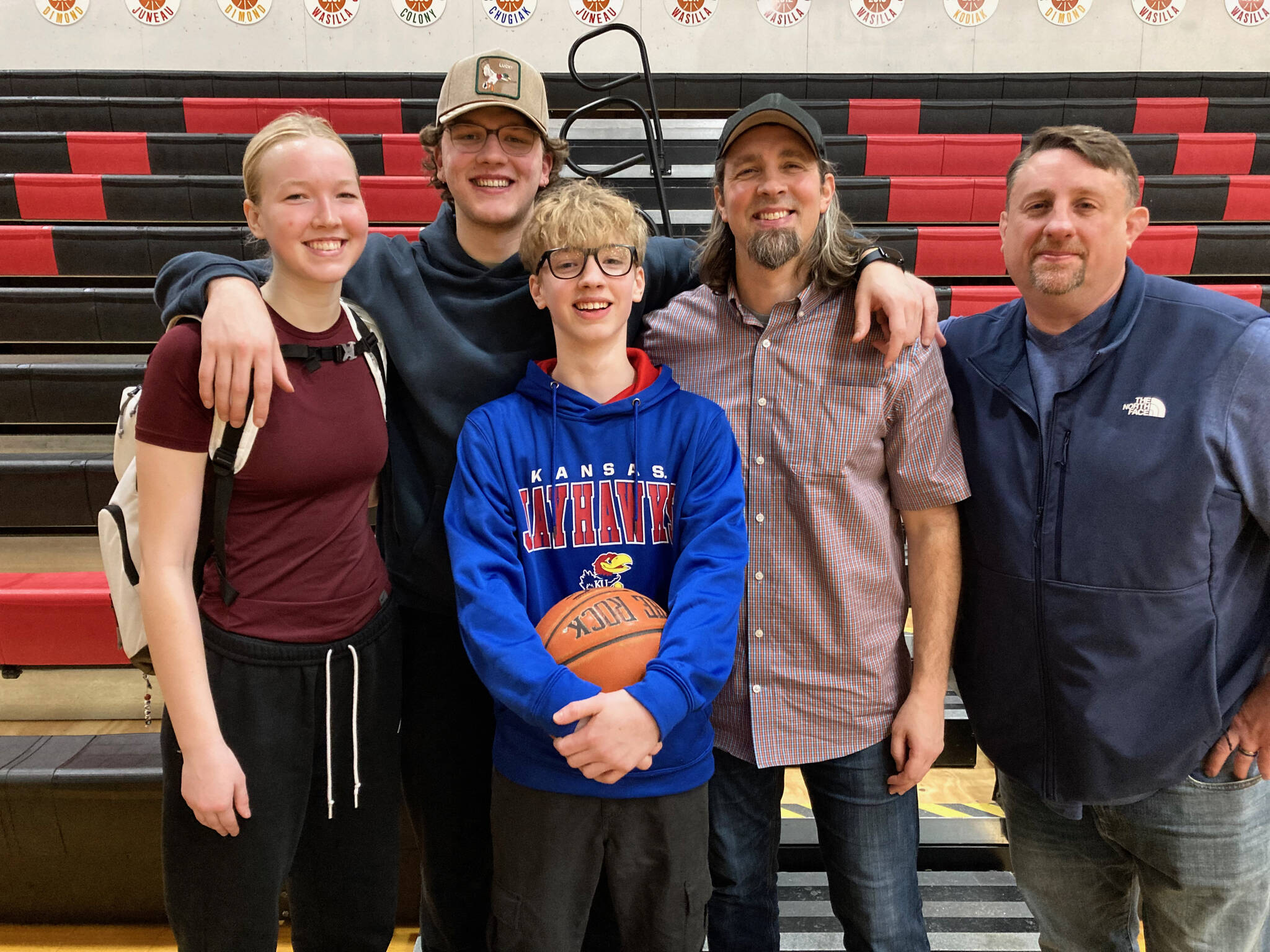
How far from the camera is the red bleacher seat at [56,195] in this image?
436 cm

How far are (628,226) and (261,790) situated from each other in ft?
3.33

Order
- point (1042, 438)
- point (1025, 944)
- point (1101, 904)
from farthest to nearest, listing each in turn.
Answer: point (1025, 944), point (1101, 904), point (1042, 438)

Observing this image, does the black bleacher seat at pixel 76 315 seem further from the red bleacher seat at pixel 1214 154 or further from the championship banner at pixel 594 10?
the red bleacher seat at pixel 1214 154

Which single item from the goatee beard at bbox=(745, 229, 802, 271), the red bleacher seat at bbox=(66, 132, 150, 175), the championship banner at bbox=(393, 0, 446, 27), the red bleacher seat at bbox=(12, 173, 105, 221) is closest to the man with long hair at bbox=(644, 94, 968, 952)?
the goatee beard at bbox=(745, 229, 802, 271)

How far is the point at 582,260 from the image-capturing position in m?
1.27

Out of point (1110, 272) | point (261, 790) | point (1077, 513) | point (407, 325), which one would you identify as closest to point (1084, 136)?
point (1110, 272)

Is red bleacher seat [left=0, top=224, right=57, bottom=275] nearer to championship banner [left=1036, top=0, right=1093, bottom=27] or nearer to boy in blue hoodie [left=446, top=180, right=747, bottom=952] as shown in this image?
boy in blue hoodie [left=446, top=180, right=747, bottom=952]

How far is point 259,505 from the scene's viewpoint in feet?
3.93

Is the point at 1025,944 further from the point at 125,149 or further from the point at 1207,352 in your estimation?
the point at 125,149

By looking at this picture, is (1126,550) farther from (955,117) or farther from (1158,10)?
(1158,10)

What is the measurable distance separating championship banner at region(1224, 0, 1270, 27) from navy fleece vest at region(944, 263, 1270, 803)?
263 inches

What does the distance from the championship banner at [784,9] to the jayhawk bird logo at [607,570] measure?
20.1ft

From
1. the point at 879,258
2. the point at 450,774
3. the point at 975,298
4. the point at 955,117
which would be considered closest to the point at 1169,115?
the point at 955,117

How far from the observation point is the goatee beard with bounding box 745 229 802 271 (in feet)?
4.42
